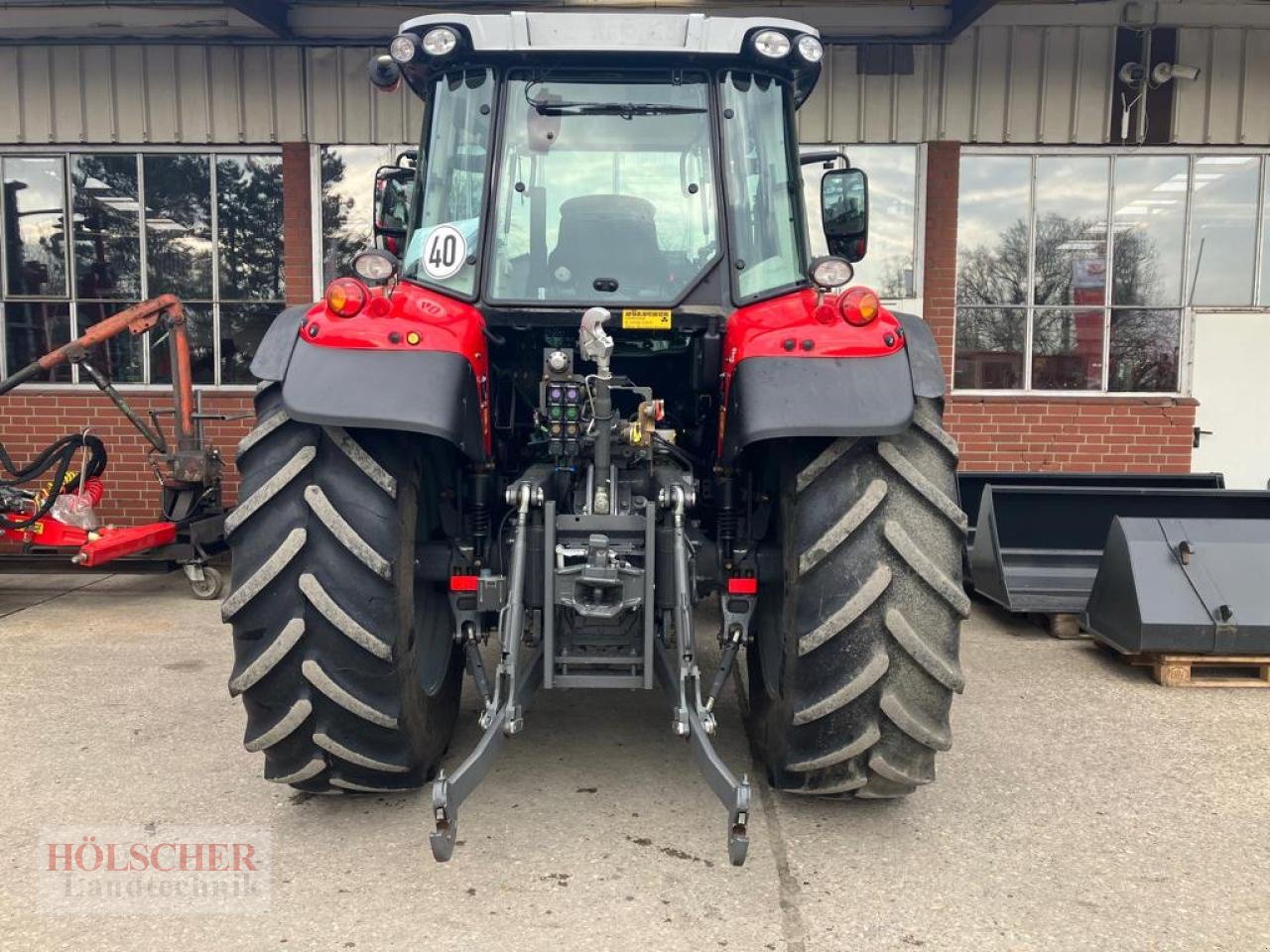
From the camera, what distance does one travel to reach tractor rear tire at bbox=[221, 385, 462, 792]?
290cm

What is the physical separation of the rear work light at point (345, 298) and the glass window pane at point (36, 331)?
657 centimetres

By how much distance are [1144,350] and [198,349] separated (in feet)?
26.3

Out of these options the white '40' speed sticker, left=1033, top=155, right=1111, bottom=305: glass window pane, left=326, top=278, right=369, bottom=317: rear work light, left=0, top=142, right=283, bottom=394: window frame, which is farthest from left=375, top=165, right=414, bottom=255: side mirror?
left=1033, top=155, right=1111, bottom=305: glass window pane

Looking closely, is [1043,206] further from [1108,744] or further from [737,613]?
[737,613]

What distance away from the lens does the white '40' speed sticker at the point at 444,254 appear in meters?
3.36

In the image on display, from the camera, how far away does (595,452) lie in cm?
308

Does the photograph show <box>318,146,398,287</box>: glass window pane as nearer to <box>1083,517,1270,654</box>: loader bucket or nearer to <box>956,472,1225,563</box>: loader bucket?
<box>956,472,1225,563</box>: loader bucket

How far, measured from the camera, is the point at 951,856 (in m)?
3.04

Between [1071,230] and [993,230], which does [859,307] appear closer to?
[993,230]

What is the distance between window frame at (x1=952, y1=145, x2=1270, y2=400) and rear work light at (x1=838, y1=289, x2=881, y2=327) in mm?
5474

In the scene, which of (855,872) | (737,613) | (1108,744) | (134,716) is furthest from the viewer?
(134,716)

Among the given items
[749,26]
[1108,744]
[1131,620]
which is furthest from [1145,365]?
[749,26]

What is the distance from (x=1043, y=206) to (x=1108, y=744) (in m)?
5.51

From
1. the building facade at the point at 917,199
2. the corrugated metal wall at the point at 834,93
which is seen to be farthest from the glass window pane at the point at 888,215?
the corrugated metal wall at the point at 834,93
